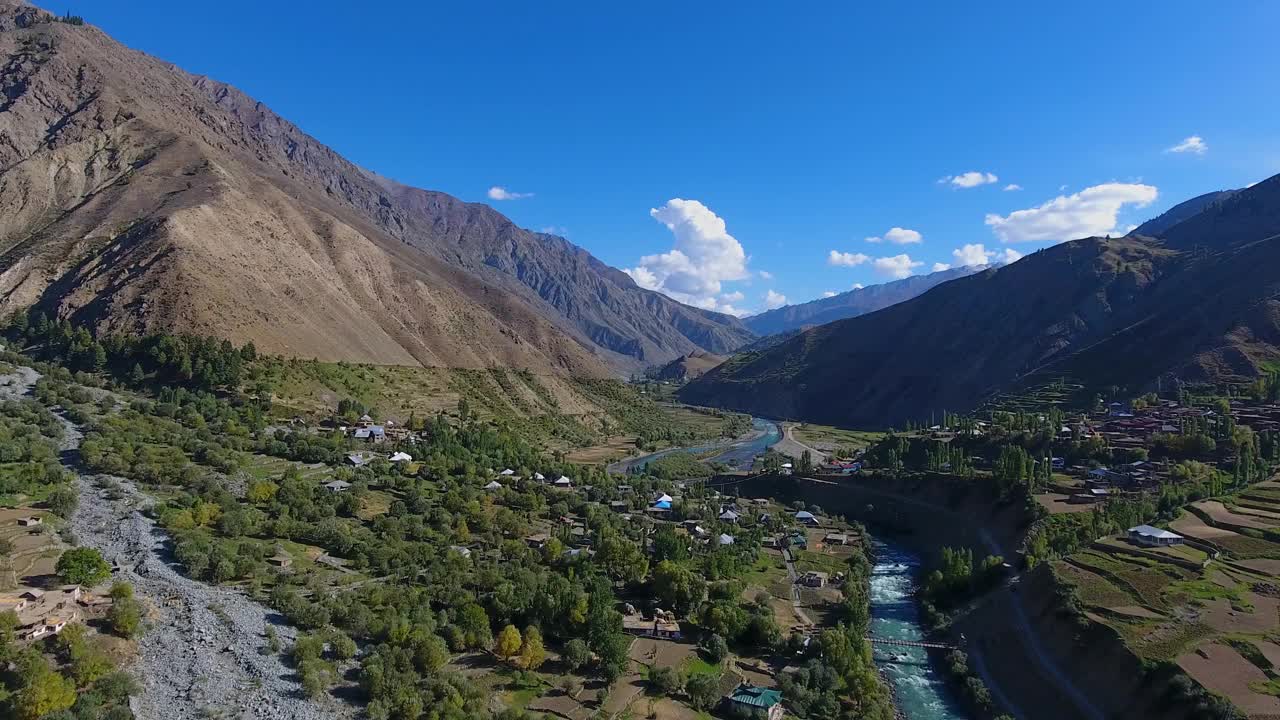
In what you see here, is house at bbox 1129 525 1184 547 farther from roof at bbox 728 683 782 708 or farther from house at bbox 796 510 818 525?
house at bbox 796 510 818 525

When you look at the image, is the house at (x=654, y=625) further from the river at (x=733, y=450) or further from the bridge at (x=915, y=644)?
the river at (x=733, y=450)

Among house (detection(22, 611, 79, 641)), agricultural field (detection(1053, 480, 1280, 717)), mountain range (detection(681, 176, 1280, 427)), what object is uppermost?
mountain range (detection(681, 176, 1280, 427))

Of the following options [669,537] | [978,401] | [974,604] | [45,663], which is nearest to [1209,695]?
[974,604]

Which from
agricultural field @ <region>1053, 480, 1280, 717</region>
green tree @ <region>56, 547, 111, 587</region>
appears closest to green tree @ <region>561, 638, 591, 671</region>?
green tree @ <region>56, 547, 111, 587</region>

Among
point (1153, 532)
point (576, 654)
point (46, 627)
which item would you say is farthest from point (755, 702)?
point (1153, 532)

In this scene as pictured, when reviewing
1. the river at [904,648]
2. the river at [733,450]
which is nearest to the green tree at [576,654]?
the river at [904,648]

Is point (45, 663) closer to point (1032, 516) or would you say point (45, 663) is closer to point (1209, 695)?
point (1209, 695)
